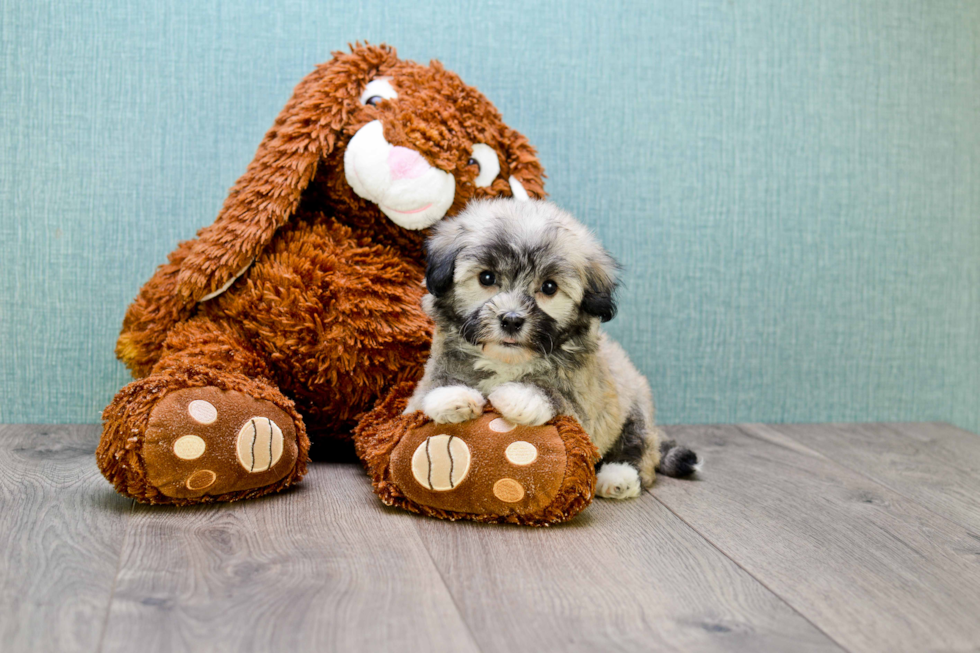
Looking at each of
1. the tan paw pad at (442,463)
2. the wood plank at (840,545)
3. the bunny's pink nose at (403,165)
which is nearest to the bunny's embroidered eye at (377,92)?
the bunny's pink nose at (403,165)

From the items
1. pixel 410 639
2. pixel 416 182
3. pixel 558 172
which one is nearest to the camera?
pixel 410 639

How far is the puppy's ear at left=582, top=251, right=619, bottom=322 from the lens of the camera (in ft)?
5.29

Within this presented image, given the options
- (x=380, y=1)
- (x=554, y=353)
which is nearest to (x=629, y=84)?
(x=380, y=1)

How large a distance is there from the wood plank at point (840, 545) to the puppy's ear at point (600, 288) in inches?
17.9

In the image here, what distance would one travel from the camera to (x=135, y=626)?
1145mm

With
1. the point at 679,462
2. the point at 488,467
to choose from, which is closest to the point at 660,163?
the point at 679,462

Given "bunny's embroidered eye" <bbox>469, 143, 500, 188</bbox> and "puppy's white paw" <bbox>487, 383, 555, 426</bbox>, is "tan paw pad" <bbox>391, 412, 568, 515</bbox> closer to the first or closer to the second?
"puppy's white paw" <bbox>487, 383, 555, 426</bbox>

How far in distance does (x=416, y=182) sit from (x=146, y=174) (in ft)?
2.85

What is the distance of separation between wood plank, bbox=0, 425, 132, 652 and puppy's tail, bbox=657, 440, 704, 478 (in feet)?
3.84

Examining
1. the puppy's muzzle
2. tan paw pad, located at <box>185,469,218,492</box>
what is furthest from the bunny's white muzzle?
tan paw pad, located at <box>185,469,218,492</box>

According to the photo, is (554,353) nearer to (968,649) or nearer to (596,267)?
(596,267)

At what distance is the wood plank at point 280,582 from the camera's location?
1132 mm

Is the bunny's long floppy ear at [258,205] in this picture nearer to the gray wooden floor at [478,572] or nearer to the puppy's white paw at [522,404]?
the gray wooden floor at [478,572]

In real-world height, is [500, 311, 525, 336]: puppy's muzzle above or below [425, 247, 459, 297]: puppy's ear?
below
